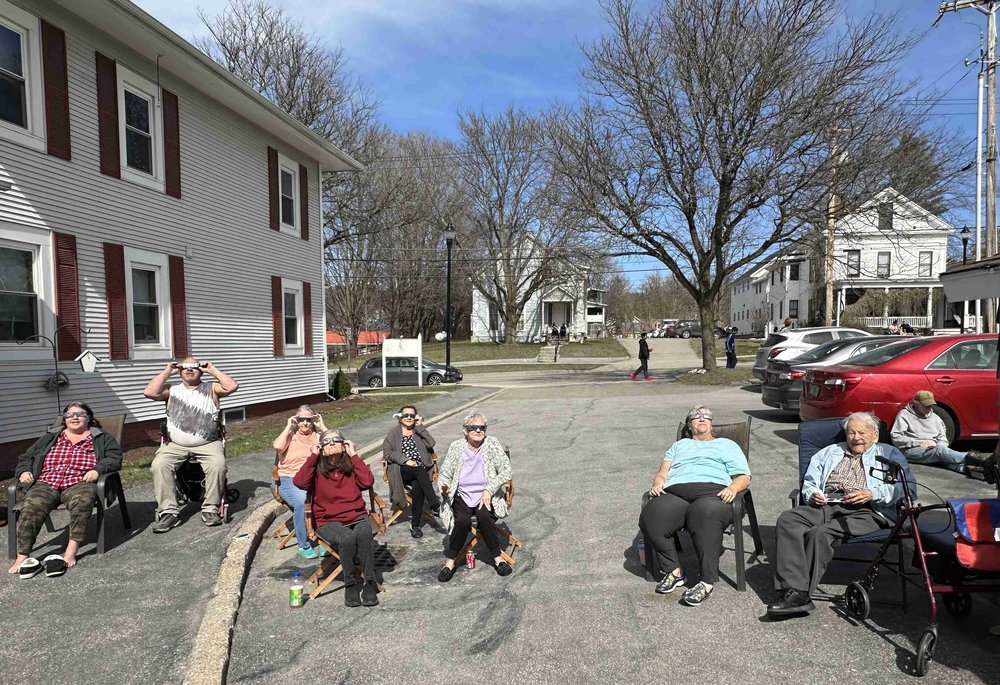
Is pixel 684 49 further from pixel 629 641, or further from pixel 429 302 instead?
pixel 429 302

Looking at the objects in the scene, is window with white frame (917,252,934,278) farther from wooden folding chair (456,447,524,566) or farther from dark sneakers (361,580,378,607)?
dark sneakers (361,580,378,607)

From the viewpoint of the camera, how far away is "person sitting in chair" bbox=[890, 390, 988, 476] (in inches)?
274

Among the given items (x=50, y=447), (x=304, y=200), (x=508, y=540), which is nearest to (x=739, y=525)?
(x=508, y=540)

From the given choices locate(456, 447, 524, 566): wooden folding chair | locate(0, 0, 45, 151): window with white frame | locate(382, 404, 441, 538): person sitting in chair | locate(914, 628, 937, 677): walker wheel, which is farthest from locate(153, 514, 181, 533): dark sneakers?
locate(0, 0, 45, 151): window with white frame

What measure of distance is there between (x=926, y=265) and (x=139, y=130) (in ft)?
145

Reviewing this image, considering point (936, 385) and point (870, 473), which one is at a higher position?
point (936, 385)

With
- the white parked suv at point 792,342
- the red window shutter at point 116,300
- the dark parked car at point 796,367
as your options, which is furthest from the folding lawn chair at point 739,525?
the white parked suv at point 792,342

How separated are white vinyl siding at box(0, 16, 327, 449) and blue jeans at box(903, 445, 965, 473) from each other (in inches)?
439

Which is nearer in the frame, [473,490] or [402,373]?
[473,490]

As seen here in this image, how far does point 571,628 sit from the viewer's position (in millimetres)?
3938

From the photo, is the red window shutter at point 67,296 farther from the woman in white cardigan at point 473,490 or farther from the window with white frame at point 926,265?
the window with white frame at point 926,265

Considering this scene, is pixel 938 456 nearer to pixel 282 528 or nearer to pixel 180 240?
pixel 282 528

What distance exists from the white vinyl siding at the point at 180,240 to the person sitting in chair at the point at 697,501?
28.3 ft

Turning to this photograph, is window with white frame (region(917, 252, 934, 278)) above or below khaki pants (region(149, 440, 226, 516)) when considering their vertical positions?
above
